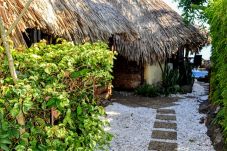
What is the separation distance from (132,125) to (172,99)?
378 centimetres

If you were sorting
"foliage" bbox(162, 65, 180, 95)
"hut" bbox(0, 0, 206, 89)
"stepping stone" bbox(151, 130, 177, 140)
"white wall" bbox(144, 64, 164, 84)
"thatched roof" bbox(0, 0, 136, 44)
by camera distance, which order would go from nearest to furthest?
"thatched roof" bbox(0, 0, 136, 44) < "stepping stone" bbox(151, 130, 177, 140) < "hut" bbox(0, 0, 206, 89) < "foliage" bbox(162, 65, 180, 95) < "white wall" bbox(144, 64, 164, 84)

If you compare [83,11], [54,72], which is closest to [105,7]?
[83,11]

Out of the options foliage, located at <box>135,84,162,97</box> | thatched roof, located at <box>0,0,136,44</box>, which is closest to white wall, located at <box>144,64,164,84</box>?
foliage, located at <box>135,84,162,97</box>

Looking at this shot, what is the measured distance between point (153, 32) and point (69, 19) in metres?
5.55

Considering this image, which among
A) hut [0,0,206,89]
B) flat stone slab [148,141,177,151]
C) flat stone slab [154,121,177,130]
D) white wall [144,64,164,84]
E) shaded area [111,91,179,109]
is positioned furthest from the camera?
white wall [144,64,164,84]

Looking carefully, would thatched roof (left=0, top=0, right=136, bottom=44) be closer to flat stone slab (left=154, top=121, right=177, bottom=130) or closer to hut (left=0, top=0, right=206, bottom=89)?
hut (left=0, top=0, right=206, bottom=89)

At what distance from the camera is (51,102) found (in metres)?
2.17

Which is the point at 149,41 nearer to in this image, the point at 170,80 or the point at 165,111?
the point at 170,80

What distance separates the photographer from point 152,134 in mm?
6234

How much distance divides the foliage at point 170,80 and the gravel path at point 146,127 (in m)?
1.67

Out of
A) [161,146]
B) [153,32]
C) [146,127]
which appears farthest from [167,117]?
[153,32]

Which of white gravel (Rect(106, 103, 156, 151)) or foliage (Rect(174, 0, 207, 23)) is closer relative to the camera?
white gravel (Rect(106, 103, 156, 151))

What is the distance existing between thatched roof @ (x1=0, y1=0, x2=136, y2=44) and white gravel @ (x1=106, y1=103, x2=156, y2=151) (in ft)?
6.46

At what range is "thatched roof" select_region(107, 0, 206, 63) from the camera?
10.6 m
